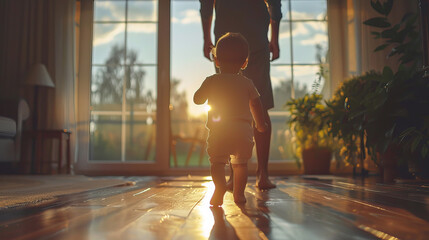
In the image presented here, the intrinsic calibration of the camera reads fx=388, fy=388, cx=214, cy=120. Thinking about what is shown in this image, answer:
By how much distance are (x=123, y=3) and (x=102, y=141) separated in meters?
1.58

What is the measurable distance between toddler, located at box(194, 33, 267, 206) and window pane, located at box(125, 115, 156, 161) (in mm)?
3132

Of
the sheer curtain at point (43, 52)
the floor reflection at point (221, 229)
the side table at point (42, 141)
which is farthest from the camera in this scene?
the sheer curtain at point (43, 52)

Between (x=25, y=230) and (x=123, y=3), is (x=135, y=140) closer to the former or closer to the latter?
(x=123, y=3)

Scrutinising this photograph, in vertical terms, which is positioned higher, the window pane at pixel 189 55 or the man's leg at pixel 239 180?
the window pane at pixel 189 55

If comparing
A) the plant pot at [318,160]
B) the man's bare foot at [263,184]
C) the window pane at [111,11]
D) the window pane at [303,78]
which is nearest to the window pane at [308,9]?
the window pane at [303,78]

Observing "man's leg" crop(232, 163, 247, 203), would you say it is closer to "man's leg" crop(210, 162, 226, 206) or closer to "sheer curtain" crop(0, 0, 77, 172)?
"man's leg" crop(210, 162, 226, 206)

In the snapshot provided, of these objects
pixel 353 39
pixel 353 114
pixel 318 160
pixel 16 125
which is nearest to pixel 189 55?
pixel 353 39

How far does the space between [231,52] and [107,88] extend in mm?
3336

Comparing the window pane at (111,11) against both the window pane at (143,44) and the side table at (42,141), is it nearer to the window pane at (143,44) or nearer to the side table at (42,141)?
the window pane at (143,44)

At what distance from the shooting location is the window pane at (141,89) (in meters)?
4.28

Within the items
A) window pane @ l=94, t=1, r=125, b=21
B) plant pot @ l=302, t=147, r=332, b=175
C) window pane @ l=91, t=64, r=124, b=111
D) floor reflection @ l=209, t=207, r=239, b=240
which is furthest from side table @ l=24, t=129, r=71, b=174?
floor reflection @ l=209, t=207, r=239, b=240

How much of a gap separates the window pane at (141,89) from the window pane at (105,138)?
9.8 inches

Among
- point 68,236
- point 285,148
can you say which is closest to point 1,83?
point 285,148

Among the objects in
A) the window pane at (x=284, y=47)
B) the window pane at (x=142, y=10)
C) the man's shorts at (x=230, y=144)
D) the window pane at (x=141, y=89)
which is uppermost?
the window pane at (x=142, y=10)
